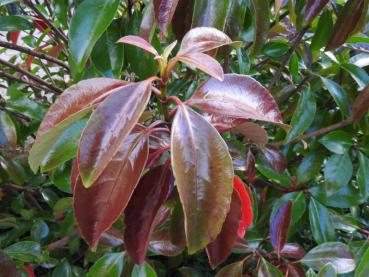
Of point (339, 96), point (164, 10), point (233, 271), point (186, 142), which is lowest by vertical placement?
point (233, 271)

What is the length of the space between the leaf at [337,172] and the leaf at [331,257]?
15 cm

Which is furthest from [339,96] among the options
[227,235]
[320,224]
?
[227,235]

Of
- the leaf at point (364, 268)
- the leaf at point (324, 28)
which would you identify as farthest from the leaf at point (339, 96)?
the leaf at point (364, 268)

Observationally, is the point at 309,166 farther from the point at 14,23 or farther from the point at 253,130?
the point at 14,23

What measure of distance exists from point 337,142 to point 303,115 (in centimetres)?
14

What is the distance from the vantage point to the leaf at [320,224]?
1099 mm

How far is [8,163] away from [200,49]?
81 centimetres

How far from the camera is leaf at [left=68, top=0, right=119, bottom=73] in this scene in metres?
0.69

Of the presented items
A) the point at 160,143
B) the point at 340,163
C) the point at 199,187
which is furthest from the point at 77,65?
the point at 340,163

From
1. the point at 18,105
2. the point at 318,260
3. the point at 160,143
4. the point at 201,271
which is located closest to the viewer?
the point at 160,143

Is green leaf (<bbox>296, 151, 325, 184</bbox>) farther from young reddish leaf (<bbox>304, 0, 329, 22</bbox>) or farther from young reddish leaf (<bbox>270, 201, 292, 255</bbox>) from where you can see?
young reddish leaf (<bbox>304, 0, 329, 22</bbox>)

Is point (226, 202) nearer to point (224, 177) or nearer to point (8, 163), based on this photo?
point (224, 177)

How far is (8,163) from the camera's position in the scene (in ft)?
3.77

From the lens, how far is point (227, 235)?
2.06 feet
